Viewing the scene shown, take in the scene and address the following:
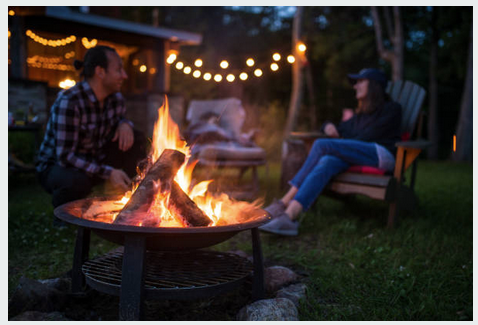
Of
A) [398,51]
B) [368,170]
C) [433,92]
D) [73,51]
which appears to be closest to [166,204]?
[368,170]

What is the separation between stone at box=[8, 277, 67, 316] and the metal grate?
0.58 ft

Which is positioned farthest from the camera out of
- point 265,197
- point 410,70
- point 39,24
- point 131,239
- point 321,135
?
point 410,70

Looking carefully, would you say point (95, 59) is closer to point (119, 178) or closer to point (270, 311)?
point (119, 178)

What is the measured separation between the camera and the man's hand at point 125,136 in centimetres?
295

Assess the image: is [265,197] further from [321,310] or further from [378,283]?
[321,310]

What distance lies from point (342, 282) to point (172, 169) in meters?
1.16

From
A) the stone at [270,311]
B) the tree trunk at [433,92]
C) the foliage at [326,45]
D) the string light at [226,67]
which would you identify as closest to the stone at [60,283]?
the stone at [270,311]

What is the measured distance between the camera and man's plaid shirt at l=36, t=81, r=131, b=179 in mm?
2686

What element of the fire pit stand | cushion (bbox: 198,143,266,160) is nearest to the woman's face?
cushion (bbox: 198,143,266,160)

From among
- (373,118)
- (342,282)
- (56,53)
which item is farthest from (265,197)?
(56,53)

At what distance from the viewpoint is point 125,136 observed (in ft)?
9.68

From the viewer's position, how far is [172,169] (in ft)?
6.49

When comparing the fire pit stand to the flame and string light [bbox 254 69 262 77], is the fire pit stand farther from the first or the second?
string light [bbox 254 69 262 77]

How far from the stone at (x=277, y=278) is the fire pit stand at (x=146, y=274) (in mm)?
196
